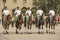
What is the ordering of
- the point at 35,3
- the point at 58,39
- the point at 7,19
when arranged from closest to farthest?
the point at 58,39 < the point at 7,19 < the point at 35,3

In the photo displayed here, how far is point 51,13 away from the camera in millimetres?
30516

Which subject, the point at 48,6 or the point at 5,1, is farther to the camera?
the point at 5,1

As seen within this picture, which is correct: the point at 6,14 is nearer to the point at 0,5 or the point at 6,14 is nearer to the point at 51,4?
the point at 51,4

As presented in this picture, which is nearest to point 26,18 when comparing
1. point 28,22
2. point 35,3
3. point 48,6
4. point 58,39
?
point 28,22

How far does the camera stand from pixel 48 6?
2564 inches

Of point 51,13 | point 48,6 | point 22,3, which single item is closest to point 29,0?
point 22,3

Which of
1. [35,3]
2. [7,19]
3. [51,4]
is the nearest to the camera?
[7,19]

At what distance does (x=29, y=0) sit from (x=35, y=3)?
10.9 feet

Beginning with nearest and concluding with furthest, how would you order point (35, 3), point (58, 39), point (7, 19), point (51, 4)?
point (58, 39) < point (7, 19) < point (51, 4) < point (35, 3)

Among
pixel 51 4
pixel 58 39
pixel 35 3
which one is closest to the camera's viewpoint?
pixel 58 39

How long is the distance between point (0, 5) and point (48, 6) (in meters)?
17.6

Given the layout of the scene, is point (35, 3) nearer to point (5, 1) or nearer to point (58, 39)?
point (5, 1)

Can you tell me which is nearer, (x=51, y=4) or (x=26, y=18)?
(x=26, y=18)

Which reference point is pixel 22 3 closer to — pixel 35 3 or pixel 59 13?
pixel 35 3
